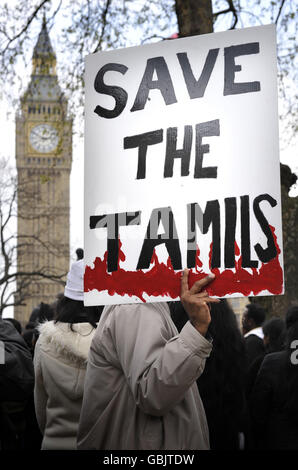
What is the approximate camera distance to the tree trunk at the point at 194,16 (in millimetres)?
6953

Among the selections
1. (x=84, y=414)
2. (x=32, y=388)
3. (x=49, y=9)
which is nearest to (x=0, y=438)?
(x=32, y=388)

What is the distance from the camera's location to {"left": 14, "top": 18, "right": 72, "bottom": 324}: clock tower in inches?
432

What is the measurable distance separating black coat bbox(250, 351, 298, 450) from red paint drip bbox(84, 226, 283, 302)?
1.54 m

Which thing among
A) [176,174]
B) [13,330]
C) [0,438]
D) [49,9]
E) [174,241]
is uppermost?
[49,9]

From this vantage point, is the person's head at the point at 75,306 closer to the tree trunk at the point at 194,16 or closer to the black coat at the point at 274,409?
the black coat at the point at 274,409

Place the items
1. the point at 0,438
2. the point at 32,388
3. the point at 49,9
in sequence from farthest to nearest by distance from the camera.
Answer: the point at 49,9 → the point at 0,438 → the point at 32,388

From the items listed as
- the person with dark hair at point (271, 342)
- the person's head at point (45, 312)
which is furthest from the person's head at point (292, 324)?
the person's head at point (45, 312)

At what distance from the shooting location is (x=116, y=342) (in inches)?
96.5

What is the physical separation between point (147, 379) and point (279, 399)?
174cm

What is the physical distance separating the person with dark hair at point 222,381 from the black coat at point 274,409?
58cm

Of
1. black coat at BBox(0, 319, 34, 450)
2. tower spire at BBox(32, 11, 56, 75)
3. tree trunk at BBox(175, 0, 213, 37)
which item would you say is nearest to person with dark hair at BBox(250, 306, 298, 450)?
black coat at BBox(0, 319, 34, 450)

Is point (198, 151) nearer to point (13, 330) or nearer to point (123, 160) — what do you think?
point (123, 160)

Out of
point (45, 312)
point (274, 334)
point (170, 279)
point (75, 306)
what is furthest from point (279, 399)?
point (45, 312)

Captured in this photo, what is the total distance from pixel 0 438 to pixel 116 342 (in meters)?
1.59
